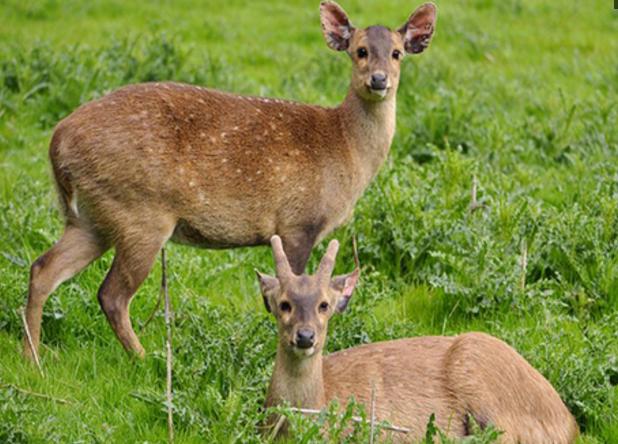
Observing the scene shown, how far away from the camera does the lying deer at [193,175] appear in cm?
652

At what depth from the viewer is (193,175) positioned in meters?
6.68

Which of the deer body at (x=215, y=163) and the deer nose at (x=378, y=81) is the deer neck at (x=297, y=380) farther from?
the deer nose at (x=378, y=81)

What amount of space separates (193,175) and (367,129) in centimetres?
133

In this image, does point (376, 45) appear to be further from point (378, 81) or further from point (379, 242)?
point (379, 242)

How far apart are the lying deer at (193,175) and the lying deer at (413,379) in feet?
3.31

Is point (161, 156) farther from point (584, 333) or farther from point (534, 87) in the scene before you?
point (534, 87)

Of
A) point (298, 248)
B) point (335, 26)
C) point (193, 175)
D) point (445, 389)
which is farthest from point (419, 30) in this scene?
point (445, 389)

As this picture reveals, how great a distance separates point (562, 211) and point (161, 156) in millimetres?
3061

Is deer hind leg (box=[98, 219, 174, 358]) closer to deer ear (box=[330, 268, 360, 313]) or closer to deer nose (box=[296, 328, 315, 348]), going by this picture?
deer ear (box=[330, 268, 360, 313])

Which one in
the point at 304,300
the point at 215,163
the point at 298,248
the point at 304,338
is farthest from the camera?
the point at 298,248

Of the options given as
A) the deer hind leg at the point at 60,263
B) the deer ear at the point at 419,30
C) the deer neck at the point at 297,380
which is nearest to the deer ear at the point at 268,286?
the deer neck at the point at 297,380

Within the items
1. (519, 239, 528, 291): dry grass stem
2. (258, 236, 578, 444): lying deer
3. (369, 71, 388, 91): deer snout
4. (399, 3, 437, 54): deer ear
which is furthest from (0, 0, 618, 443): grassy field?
(369, 71, 388, 91): deer snout

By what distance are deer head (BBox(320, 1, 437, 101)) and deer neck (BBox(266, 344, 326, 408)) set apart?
7.33 ft

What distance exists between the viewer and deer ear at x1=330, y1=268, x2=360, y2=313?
5.80 metres
